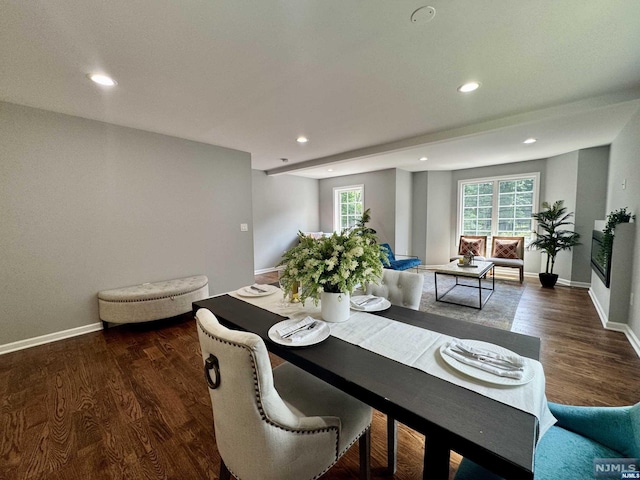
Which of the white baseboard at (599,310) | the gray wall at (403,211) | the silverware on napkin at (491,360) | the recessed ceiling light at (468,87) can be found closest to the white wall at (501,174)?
the gray wall at (403,211)

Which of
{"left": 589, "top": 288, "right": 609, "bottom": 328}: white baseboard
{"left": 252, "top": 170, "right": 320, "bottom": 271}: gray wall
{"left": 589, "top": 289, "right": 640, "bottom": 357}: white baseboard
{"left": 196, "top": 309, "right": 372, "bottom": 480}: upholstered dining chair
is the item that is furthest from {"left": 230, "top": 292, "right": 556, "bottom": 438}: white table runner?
{"left": 252, "top": 170, "right": 320, "bottom": 271}: gray wall

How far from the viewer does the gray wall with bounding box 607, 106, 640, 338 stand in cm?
269

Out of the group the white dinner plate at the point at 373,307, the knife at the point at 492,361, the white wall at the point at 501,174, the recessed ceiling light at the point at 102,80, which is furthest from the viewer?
the white wall at the point at 501,174

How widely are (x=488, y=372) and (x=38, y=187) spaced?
4034mm

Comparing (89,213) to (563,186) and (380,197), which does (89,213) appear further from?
(563,186)

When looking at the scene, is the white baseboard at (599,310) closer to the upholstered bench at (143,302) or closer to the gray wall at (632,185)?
the gray wall at (632,185)

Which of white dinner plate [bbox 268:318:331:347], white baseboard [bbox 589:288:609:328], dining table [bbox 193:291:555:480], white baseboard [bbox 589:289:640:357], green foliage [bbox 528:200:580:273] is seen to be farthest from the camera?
green foliage [bbox 528:200:580:273]

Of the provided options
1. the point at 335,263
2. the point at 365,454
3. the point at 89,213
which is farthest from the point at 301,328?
the point at 89,213

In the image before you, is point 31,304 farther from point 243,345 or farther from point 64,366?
point 243,345

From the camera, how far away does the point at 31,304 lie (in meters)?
2.73

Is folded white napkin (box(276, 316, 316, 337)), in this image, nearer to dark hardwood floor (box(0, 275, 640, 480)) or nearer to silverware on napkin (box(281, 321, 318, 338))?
silverware on napkin (box(281, 321, 318, 338))

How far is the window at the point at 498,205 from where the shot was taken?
5.66 meters

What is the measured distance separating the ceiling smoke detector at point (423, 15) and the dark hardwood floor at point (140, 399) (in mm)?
2468

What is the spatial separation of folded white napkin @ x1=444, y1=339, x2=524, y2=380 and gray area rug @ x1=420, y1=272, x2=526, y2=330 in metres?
2.50
